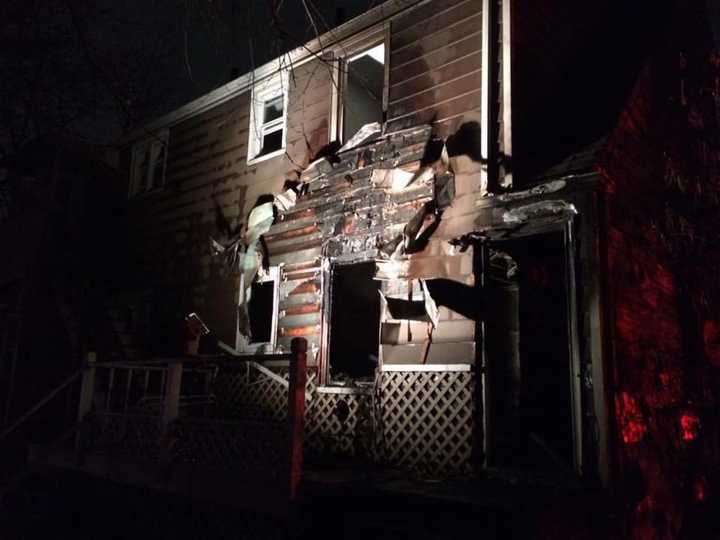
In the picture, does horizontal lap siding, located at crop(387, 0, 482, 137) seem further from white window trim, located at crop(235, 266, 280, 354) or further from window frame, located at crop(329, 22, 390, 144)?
white window trim, located at crop(235, 266, 280, 354)

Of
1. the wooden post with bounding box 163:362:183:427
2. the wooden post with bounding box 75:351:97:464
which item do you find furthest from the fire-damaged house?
the wooden post with bounding box 163:362:183:427

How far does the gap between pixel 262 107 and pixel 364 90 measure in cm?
229

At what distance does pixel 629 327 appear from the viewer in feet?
23.9

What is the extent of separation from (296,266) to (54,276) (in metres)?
7.06

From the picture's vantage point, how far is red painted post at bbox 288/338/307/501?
634 centimetres

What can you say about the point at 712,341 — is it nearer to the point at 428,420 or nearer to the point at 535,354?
the point at 535,354

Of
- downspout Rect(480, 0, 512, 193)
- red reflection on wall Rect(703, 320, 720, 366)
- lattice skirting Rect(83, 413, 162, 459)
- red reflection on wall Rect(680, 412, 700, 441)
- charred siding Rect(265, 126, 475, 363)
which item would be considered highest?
downspout Rect(480, 0, 512, 193)

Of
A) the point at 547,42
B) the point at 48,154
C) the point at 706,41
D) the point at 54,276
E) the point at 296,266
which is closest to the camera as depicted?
the point at 547,42

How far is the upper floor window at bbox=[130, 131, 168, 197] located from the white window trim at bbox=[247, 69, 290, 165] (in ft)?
11.0

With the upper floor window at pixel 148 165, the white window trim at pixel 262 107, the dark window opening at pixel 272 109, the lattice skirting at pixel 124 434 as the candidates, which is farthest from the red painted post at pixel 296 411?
the upper floor window at pixel 148 165

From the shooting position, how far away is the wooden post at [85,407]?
8750mm

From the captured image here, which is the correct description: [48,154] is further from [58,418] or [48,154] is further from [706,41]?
[706,41]

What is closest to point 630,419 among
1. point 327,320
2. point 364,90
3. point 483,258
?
point 483,258

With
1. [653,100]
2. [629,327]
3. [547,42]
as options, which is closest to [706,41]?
[653,100]
